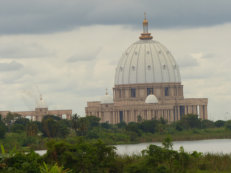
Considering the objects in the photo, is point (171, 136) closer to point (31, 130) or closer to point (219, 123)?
point (31, 130)

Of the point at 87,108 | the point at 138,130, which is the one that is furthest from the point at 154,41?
the point at 138,130

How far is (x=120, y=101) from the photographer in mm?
177000

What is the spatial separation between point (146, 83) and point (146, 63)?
14.3 feet

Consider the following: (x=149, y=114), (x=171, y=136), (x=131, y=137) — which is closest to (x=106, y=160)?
(x=171, y=136)

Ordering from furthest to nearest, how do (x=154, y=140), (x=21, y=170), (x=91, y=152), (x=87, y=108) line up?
(x=87, y=108) → (x=154, y=140) → (x=91, y=152) → (x=21, y=170)

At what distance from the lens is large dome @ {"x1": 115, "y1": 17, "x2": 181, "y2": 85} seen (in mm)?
179375

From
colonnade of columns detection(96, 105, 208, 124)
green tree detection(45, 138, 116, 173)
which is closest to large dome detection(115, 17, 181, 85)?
colonnade of columns detection(96, 105, 208, 124)

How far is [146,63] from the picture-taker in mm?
180125

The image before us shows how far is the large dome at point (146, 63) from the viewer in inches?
7062

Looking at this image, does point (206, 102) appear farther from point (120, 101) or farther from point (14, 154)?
point (14, 154)

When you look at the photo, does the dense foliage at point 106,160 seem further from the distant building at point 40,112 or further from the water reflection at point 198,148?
the distant building at point 40,112

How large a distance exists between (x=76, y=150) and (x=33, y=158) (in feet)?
9.88

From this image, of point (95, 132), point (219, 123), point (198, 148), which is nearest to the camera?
point (198, 148)

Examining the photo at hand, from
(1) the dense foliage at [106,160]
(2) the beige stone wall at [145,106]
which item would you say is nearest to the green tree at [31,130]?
(1) the dense foliage at [106,160]
